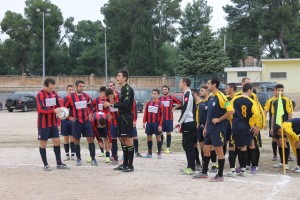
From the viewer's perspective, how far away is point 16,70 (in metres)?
71.2

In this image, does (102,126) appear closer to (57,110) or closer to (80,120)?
(80,120)

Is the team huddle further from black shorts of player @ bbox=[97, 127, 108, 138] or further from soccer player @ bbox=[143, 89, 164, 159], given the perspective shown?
soccer player @ bbox=[143, 89, 164, 159]

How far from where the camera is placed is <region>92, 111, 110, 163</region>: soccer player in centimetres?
1200

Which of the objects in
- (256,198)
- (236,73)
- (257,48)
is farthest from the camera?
(257,48)

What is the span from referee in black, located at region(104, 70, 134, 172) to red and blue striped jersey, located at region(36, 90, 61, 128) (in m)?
1.54

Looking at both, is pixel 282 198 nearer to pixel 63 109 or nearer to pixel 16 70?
pixel 63 109

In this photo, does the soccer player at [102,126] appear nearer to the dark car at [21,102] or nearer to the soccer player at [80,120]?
the soccer player at [80,120]

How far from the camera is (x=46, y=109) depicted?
1078 cm

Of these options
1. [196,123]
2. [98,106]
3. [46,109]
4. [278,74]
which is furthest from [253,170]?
[278,74]

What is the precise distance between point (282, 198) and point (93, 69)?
2566 inches

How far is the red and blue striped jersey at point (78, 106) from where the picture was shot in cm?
1167

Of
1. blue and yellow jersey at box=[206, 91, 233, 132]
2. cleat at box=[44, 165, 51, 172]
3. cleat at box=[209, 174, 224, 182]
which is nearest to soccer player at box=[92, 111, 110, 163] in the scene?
cleat at box=[44, 165, 51, 172]

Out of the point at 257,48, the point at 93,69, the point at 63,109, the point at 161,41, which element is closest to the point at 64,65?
the point at 93,69

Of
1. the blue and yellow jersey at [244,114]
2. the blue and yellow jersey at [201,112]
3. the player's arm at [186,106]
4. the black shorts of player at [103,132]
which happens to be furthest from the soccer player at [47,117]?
the blue and yellow jersey at [244,114]
